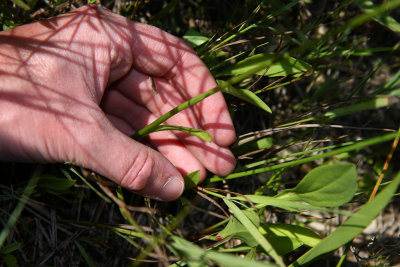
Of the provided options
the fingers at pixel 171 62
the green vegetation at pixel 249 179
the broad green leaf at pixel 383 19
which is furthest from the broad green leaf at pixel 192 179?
the broad green leaf at pixel 383 19

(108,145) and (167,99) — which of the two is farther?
(167,99)

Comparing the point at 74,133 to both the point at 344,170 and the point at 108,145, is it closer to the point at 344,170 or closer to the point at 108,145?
the point at 108,145

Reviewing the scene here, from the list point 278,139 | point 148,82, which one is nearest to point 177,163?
point 148,82

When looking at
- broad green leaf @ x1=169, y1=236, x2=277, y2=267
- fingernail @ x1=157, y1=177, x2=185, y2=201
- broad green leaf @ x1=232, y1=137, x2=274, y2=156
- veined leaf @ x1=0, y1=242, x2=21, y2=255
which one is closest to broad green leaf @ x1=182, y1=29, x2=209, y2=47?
broad green leaf @ x1=232, y1=137, x2=274, y2=156

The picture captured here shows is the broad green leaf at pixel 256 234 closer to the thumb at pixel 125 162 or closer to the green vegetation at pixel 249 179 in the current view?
the green vegetation at pixel 249 179

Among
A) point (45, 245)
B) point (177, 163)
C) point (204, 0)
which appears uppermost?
point (204, 0)

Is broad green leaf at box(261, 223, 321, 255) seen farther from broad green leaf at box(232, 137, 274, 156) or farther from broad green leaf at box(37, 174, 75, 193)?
broad green leaf at box(37, 174, 75, 193)
